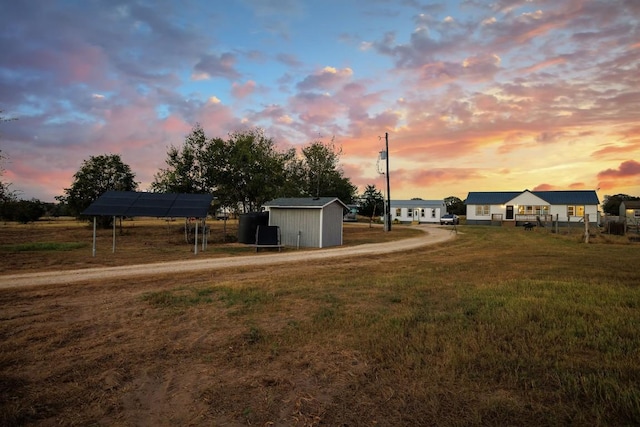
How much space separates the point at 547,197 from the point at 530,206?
272 cm

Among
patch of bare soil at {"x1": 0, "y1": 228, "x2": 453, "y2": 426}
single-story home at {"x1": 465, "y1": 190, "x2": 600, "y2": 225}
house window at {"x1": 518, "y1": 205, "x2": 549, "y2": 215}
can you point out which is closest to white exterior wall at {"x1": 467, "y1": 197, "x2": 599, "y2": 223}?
single-story home at {"x1": 465, "y1": 190, "x2": 600, "y2": 225}

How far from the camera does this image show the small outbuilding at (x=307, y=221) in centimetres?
2433

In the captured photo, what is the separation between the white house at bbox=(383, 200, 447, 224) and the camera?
66.2 m

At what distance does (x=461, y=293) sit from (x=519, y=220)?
1997 inches

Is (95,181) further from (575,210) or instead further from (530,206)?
(575,210)

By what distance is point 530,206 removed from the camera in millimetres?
54594

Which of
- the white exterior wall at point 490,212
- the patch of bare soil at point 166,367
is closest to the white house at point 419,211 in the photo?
the white exterior wall at point 490,212

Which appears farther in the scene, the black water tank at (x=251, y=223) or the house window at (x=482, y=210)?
the house window at (x=482, y=210)

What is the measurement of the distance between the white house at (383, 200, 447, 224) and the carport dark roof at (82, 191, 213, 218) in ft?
156

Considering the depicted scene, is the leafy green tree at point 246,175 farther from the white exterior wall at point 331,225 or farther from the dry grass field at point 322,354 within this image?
the dry grass field at point 322,354

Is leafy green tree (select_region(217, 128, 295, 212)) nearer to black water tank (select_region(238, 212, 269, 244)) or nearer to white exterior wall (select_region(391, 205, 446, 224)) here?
black water tank (select_region(238, 212, 269, 244))

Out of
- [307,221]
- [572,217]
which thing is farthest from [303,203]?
[572,217]

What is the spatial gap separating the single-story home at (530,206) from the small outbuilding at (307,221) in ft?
124

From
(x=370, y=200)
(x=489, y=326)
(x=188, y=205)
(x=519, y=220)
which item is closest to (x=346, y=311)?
(x=489, y=326)
